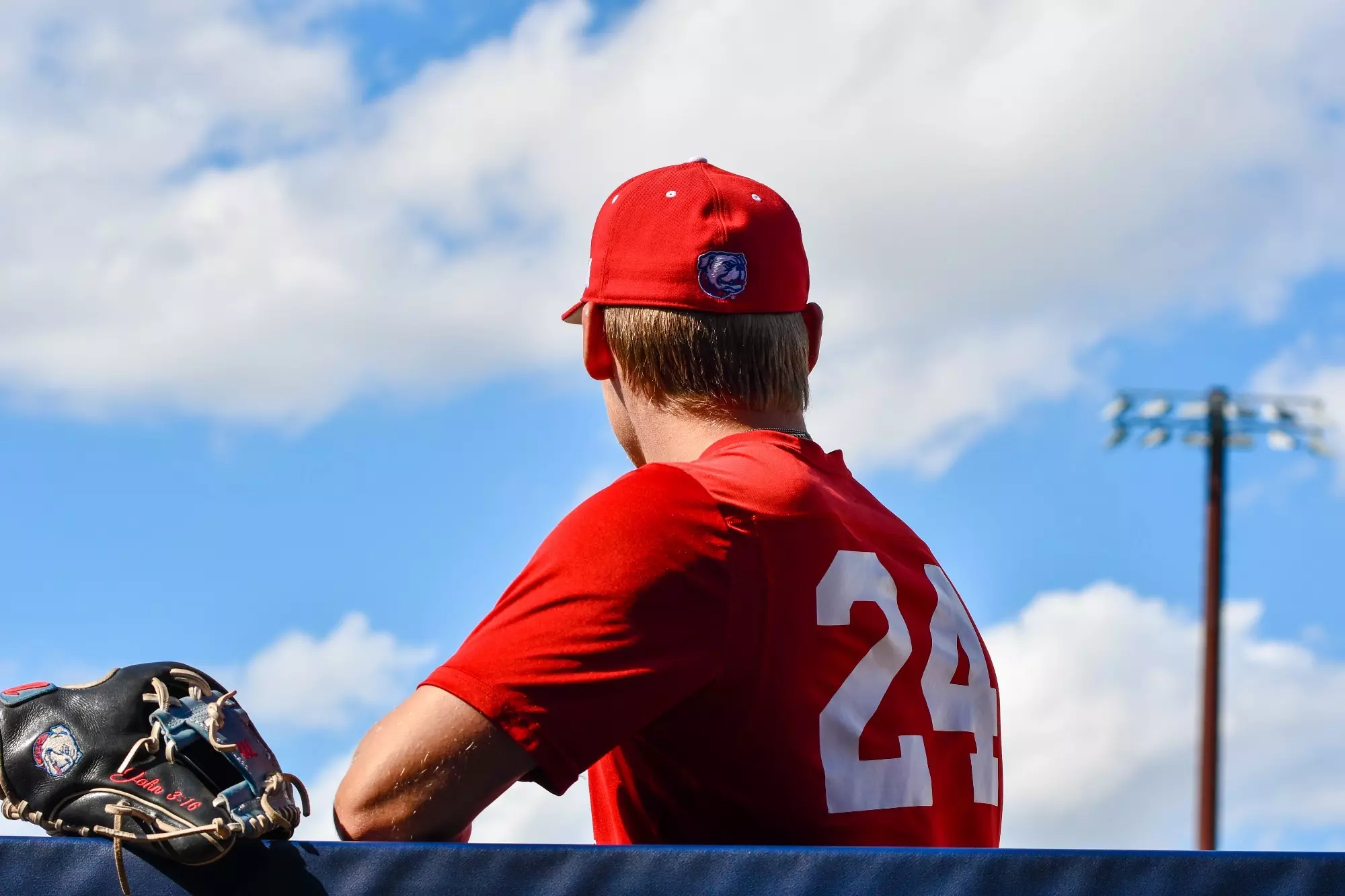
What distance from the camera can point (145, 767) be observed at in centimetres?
211

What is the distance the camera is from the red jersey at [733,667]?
7.08 feet

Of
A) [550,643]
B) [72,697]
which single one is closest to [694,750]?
[550,643]

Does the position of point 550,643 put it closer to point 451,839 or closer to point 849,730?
point 451,839

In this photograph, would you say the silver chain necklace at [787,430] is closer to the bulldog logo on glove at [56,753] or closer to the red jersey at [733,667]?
the red jersey at [733,667]

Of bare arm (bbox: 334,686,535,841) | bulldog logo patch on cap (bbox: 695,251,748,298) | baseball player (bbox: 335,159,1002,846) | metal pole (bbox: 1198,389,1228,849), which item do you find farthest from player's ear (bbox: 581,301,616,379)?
metal pole (bbox: 1198,389,1228,849)

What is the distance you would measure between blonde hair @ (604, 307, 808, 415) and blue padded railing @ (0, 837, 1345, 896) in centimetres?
93

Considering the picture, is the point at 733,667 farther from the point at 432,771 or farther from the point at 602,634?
the point at 432,771

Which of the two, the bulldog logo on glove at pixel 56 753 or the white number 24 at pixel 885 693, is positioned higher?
the white number 24 at pixel 885 693

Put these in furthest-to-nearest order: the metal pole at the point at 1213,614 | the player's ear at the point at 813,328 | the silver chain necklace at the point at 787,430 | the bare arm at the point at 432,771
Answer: the metal pole at the point at 1213,614 < the player's ear at the point at 813,328 < the silver chain necklace at the point at 787,430 < the bare arm at the point at 432,771

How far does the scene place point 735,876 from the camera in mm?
2031

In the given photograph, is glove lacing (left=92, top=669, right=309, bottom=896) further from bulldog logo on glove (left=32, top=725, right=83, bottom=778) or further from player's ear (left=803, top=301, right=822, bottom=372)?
player's ear (left=803, top=301, right=822, bottom=372)

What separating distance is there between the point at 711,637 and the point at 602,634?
0.18 meters

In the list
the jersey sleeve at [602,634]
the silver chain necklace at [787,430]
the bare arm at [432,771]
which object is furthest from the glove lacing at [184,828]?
the silver chain necklace at [787,430]

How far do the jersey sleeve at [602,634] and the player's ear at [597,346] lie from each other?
0.59 metres
